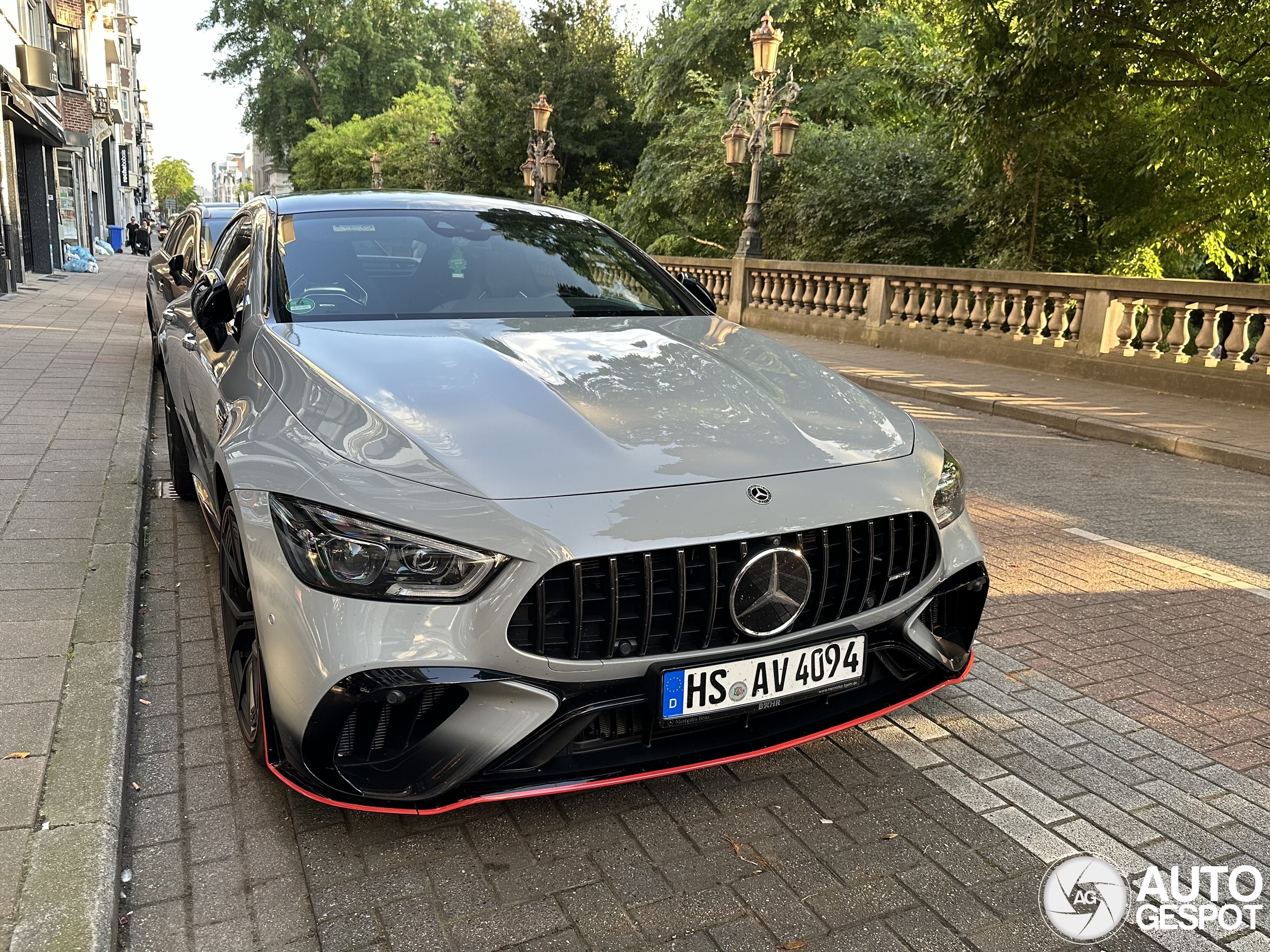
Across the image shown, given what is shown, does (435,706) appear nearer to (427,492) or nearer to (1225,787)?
(427,492)

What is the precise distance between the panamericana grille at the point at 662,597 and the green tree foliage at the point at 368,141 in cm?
5128

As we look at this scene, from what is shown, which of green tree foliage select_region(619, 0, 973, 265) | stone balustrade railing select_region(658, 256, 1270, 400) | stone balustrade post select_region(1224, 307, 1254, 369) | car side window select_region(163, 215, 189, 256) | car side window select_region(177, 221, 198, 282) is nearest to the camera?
car side window select_region(177, 221, 198, 282)

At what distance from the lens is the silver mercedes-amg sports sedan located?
2.32 meters

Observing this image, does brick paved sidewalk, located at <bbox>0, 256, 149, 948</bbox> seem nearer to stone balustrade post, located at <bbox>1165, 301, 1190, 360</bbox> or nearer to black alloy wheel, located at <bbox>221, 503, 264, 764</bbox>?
black alloy wheel, located at <bbox>221, 503, 264, 764</bbox>

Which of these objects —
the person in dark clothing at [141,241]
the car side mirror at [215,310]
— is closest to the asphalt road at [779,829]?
the car side mirror at [215,310]

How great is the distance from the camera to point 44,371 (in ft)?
31.3

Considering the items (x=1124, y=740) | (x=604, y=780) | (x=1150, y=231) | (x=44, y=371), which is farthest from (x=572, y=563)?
(x=1150, y=231)

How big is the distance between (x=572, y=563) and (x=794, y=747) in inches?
48.2

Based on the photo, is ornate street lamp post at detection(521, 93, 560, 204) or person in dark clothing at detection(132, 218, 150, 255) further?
person in dark clothing at detection(132, 218, 150, 255)

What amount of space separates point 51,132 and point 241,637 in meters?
A: 28.1

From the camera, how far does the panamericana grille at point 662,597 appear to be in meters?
2.34

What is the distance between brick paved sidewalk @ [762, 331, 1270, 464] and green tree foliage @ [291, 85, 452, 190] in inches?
1635

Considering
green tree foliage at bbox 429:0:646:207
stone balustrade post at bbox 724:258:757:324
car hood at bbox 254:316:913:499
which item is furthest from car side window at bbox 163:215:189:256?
green tree foliage at bbox 429:0:646:207

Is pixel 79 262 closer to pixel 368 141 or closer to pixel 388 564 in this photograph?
pixel 368 141
